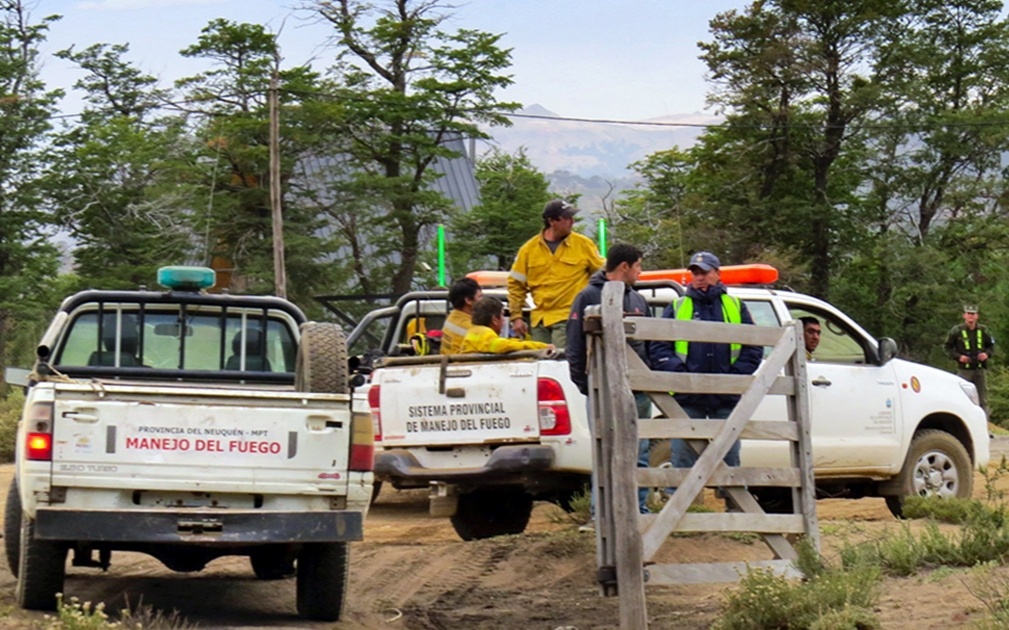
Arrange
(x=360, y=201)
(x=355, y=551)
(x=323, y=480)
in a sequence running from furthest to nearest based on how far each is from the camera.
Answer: (x=360, y=201) → (x=355, y=551) → (x=323, y=480)

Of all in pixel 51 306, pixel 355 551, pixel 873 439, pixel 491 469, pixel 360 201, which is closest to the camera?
pixel 491 469

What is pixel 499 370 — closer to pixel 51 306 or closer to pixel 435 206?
pixel 435 206

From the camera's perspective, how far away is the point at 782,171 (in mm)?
38438

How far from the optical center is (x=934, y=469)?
11438mm

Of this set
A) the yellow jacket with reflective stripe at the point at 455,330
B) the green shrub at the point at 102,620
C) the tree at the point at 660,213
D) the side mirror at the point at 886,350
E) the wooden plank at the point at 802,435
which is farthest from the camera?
the tree at the point at 660,213

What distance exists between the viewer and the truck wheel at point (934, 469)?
1124cm

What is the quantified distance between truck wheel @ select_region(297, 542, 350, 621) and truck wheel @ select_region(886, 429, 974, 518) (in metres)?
5.26

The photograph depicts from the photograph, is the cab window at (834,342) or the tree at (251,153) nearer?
the cab window at (834,342)

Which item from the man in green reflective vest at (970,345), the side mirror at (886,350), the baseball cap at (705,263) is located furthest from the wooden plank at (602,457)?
the man in green reflective vest at (970,345)

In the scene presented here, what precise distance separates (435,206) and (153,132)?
7662mm

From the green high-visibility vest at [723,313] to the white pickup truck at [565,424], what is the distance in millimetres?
1042

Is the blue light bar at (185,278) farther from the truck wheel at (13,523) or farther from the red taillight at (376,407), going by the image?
the red taillight at (376,407)

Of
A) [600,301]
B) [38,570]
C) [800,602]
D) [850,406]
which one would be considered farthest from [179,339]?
[850,406]

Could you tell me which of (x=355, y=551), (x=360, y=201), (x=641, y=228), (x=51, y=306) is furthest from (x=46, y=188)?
(x=355, y=551)
